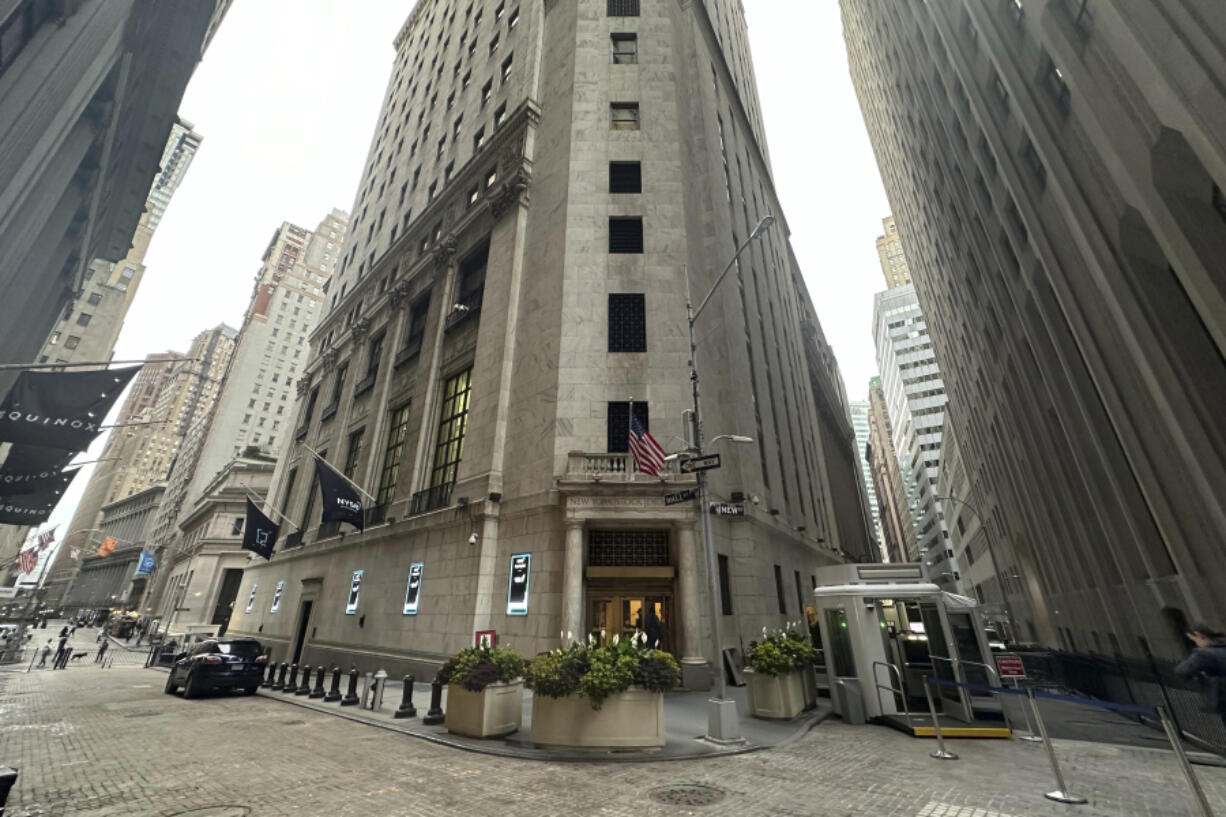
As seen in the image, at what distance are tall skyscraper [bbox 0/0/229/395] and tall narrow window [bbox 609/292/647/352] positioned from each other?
15.6 m

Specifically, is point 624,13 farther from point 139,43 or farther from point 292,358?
point 292,358

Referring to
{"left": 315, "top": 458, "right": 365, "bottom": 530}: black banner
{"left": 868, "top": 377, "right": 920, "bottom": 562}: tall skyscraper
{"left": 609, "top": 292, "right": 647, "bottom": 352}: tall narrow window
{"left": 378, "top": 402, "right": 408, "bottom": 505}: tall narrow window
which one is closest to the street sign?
{"left": 609, "top": 292, "right": 647, "bottom": 352}: tall narrow window

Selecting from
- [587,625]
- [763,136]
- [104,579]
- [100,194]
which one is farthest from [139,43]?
[104,579]

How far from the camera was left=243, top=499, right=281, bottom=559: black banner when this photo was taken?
1089 inches

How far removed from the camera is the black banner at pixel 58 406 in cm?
1091

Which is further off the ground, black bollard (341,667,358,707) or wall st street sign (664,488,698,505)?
wall st street sign (664,488,698,505)

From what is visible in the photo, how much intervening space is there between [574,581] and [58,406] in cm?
1369

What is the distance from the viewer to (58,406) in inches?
448

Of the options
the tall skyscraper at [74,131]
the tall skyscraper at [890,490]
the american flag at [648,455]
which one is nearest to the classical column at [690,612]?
the american flag at [648,455]

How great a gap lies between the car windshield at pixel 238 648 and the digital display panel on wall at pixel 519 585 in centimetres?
904

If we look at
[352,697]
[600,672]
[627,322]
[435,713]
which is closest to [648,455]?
[600,672]

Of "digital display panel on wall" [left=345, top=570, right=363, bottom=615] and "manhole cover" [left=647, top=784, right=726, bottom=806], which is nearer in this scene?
"manhole cover" [left=647, top=784, right=726, bottom=806]

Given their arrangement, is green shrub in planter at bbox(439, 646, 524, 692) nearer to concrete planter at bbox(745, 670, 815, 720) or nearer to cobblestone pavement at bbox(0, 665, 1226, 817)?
cobblestone pavement at bbox(0, 665, 1226, 817)

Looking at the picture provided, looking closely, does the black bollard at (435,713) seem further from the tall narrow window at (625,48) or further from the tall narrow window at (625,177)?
the tall narrow window at (625,48)
